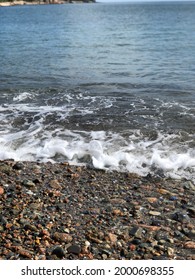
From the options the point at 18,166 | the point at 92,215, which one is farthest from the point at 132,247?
the point at 18,166

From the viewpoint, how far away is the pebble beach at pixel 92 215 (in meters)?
6.68

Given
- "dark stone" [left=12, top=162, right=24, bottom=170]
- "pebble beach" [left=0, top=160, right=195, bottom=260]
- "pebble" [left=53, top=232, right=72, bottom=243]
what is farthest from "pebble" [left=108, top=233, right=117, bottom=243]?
"dark stone" [left=12, top=162, right=24, bottom=170]

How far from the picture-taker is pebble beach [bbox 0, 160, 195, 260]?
21.9 ft

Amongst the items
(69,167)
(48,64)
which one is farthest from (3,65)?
(69,167)

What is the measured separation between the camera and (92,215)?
7.83 meters

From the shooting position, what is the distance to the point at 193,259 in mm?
6594

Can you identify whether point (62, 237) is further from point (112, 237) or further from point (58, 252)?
point (112, 237)

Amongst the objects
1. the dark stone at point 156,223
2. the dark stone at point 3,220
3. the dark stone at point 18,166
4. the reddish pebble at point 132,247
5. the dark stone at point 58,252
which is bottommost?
the dark stone at point 156,223

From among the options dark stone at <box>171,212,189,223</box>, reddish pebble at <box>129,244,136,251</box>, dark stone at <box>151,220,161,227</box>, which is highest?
reddish pebble at <box>129,244,136,251</box>

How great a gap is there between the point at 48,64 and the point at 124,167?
2009 cm

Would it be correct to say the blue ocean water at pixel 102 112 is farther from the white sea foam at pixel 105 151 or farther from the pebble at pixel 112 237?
the pebble at pixel 112 237

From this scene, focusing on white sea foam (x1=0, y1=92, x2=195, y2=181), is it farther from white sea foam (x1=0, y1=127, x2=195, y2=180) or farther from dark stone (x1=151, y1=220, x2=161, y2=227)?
dark stone (x1=151, y1=220, x2=161, y2=227)

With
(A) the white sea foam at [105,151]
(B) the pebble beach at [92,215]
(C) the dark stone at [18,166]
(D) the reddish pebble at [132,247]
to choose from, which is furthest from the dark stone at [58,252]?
(A) the white sea foam at [105,151]

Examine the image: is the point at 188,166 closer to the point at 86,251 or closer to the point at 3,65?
the point at 86,251
